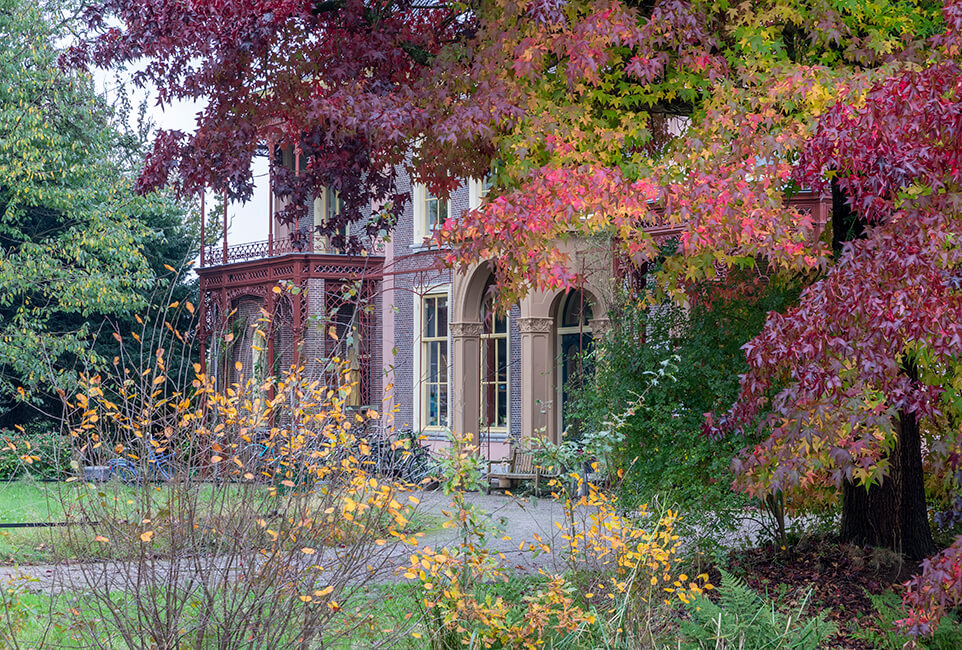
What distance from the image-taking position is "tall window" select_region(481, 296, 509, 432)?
1942 centimetres

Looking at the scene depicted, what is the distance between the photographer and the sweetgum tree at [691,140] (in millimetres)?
4441

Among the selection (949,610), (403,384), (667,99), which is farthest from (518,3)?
(403,384)

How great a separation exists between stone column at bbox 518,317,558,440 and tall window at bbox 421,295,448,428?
2575mm

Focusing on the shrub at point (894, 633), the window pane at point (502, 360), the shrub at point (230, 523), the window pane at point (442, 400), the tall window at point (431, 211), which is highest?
the tall window at point (431, 211)

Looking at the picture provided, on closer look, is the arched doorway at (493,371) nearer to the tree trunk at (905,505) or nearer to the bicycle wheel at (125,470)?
the tree trunk at (905,505)

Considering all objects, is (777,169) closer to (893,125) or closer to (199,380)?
(893,125)

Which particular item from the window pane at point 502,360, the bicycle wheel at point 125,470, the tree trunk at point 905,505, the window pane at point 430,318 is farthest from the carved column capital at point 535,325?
the bicycle wheel at point 125,470

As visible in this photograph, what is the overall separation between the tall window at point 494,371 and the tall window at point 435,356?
1.02m

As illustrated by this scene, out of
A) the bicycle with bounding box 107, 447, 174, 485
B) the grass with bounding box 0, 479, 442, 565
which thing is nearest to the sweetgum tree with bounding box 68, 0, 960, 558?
the grass with bounding box 0, 479, 442, 565

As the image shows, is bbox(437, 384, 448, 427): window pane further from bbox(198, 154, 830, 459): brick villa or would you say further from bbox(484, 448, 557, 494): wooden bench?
bbox(484, 448, 557, 494): wooden bench

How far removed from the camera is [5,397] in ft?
71.5

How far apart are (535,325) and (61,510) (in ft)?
29.6

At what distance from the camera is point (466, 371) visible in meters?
19.2

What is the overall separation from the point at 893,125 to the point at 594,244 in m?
10.3
